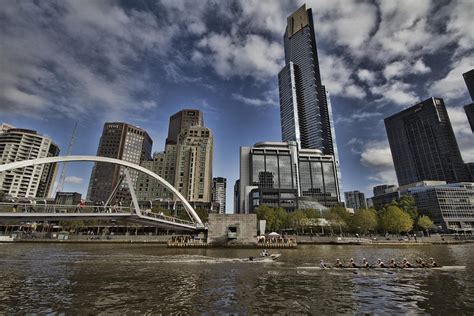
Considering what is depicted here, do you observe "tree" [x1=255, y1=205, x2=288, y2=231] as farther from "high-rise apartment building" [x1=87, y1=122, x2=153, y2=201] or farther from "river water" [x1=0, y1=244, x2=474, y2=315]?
"high-rise apartment building" [x1=87, y1=122, x2=153, y2=201]

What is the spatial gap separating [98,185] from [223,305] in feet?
656

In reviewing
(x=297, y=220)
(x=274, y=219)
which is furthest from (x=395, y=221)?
(x=274, y=219)

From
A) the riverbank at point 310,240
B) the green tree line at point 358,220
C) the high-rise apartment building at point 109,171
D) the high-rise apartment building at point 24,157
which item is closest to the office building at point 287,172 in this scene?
the green tree line at point 358,220

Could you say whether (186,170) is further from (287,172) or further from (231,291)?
(231,291)

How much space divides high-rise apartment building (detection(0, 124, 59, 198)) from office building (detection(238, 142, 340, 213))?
14514 centimetres

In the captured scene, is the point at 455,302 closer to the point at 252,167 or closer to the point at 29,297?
the point at 29,297

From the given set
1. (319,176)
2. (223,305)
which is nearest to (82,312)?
(223,305)

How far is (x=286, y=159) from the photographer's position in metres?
175

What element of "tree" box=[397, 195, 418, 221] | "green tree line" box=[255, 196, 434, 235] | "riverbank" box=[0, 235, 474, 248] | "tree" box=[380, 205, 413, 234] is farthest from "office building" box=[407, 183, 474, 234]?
"tree" box=[380, 205, 413, 234]

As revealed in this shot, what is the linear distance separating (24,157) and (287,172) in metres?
184

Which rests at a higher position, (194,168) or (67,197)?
(194,168)

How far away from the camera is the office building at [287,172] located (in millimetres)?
167875

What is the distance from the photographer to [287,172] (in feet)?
564

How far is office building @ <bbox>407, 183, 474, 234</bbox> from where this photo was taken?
12850 cm
